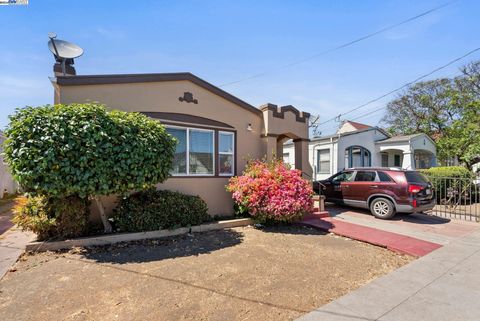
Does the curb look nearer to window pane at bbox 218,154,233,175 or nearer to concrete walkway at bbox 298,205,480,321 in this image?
window pane at bbox 218,154,233,175

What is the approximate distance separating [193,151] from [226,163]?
1.29 meters

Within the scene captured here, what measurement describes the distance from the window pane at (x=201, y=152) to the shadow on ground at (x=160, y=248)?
237 centimetres

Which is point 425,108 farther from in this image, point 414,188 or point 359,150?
point 414,188

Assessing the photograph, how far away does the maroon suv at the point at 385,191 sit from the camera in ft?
28.9

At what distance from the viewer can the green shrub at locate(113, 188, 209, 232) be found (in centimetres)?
645

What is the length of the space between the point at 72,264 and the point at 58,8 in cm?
702

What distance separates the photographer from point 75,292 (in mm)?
3828

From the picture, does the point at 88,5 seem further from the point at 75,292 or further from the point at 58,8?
the point at 75,292

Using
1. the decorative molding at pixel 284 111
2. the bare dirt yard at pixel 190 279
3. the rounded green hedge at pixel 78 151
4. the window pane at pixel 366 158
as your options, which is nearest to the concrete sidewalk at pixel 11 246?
the bare dirt yard at pixel 190 279

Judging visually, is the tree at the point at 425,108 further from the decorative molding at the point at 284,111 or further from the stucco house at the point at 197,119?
the stucco house at the point at 197,119

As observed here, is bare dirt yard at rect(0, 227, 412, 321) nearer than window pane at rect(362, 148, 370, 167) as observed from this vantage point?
Yes

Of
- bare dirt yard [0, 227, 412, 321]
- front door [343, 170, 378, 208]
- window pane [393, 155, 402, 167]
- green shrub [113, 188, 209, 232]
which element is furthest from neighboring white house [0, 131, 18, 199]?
window pane [393, 155, 402, 167]

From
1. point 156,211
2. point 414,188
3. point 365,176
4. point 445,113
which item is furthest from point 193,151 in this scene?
point 445,113

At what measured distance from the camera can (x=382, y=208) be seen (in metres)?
9.42
